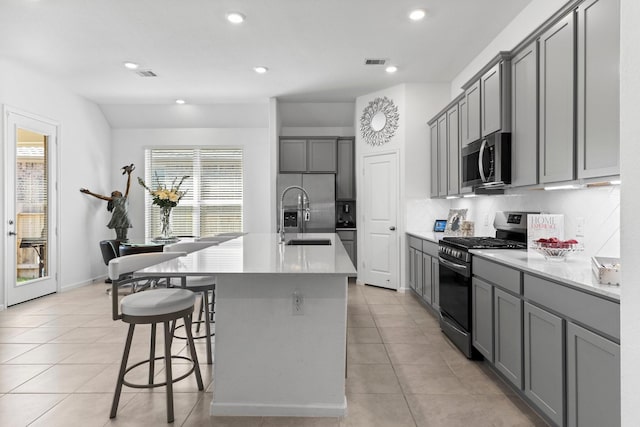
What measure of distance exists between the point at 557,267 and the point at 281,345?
1613 millimetres

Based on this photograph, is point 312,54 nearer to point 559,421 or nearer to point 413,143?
point 413,143

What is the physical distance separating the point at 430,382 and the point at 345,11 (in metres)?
3.20

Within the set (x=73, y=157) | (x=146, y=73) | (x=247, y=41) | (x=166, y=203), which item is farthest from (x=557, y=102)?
(x=73, y=157)

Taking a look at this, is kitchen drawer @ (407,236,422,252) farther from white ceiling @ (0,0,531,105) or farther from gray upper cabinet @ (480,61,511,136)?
white ceiling @ (0,0,531,105)

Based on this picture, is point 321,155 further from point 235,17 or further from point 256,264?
point 256,264

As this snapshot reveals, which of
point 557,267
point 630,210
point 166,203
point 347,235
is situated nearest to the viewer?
point 630,210

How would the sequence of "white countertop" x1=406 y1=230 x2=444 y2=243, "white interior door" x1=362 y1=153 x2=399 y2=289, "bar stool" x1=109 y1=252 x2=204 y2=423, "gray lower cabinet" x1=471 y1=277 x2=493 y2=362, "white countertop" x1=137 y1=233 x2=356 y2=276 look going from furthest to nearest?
"white interior door" x1=362 y1=153 x2=399 y2=289, "white countertop" x1=406 y1=230 x2=444 y2=243, "gray lower cabinet" x1=471 y1=277 x2=493 y2=362, "bar stool" x1=109 y1=252 x2=204 y2=423, "white countertop" x1=137 y1=233 x2=356 y2=276

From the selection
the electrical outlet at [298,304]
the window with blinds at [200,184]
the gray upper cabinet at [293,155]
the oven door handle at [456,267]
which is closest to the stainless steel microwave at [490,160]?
the oven door handle at [456,267]

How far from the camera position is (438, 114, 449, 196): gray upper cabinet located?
468cm

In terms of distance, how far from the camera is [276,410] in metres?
2.18

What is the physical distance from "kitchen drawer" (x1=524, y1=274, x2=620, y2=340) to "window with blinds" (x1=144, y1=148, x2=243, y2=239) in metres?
5.73

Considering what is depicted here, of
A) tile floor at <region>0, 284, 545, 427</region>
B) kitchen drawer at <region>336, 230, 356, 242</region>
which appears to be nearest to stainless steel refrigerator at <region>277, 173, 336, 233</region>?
kitchen drawer at <region>336, 230, 356, 242</region>

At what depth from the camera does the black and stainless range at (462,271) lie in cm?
304

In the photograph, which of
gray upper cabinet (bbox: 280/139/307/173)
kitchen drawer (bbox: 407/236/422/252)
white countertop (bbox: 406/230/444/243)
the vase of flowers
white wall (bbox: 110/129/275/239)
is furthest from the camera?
white wall (bbox: 110/129/275/239)
